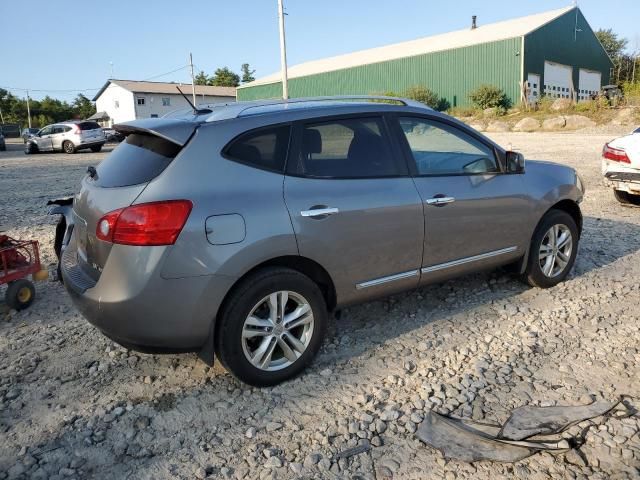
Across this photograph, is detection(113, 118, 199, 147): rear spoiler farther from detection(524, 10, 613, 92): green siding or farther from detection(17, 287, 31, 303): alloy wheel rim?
detection(524, 10, 613, 92): green siding

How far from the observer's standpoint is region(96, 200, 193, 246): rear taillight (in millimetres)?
2875

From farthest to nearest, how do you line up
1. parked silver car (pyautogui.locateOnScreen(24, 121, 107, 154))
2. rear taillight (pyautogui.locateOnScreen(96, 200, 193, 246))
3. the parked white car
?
parked silver car (pyautogui.locateOnScreen(24, 121, 107, 154))
the parked white car
rear taillight (pyautogui.locateOnScreen(96, 200, 193, 246))

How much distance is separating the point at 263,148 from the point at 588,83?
44.9 metres

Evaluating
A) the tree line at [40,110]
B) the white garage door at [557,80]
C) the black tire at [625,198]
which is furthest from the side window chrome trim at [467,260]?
the tree line at [40,110]

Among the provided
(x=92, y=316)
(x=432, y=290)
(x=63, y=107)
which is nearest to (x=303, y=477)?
(x=92, y=316)

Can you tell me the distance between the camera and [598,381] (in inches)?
130

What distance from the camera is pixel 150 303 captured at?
9.54 feet

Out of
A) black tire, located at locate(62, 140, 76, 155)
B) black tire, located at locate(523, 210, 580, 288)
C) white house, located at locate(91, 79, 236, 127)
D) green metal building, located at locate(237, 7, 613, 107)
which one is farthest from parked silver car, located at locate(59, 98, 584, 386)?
white house, located at locate(91, 79, 236, 127)

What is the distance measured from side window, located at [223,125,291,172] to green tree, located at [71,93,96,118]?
88928mm

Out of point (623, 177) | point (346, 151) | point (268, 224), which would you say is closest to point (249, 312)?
point (268, 224)

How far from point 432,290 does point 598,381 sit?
5.82 ft

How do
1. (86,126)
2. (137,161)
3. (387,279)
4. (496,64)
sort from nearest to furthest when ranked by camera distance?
(137,161) → (387,279) → (86,126) → (496,64)

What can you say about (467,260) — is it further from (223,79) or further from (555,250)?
(223,79)

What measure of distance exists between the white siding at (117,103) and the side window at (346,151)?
206ft
